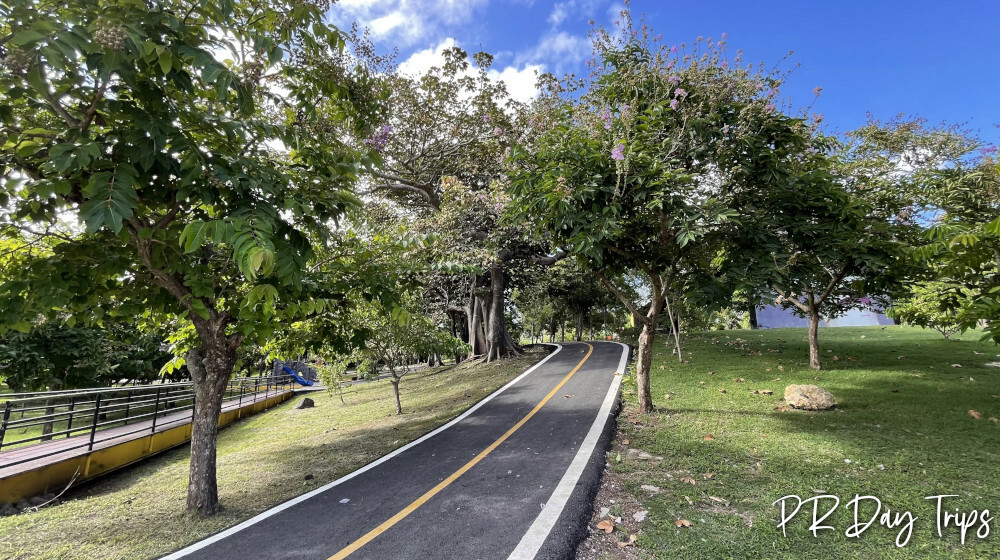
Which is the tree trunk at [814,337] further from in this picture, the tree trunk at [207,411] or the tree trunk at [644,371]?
the tree trunk at [207,411]

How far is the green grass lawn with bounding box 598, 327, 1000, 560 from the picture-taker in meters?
3.47

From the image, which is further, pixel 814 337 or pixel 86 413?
pixel 814 337

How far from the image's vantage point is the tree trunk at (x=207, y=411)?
17.1ft

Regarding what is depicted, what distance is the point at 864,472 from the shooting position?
4.70 meters

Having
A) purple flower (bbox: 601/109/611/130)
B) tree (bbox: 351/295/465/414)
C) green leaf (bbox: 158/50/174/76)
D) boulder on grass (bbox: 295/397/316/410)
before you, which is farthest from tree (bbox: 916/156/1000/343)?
boulder on grass (bbox: 295/397/316/410)

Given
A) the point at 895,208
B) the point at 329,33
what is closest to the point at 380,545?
the point at 329,33

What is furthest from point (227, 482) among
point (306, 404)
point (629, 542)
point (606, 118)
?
point (306, 404)

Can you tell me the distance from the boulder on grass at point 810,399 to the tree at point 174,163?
335 inches

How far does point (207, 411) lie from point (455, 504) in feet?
11.7

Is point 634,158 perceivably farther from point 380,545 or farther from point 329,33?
point 380,545

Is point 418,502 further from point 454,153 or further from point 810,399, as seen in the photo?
point 454,153

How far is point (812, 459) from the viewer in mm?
5184

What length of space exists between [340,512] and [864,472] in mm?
6060

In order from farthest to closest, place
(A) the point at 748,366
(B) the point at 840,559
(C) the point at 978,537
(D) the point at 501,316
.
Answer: (D) the point at 501,316, (A) the point at 748,366, (C) the point at 978,537, (B) the point at 840,559
